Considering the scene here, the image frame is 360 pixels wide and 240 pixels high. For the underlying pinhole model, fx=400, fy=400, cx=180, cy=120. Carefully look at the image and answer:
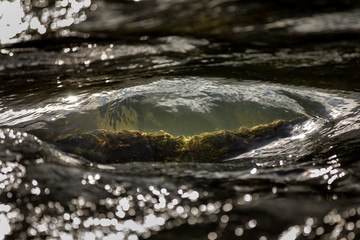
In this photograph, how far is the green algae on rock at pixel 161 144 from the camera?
2142mm

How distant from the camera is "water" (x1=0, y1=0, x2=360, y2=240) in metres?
1.64

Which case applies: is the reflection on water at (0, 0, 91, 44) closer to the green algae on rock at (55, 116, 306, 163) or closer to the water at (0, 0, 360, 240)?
the water at (0, 0, 360, 240)

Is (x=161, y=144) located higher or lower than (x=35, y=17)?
lower

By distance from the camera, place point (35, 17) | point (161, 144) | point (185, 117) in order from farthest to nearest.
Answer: point (35, 17) < point (185, 117) < point (161, 144)

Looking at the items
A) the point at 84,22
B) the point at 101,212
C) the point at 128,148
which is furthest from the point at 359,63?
the point at 84,22

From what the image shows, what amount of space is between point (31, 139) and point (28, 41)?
7.92 feet

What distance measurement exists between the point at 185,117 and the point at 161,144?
291mm

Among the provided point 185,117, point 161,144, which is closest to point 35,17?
point 185,117

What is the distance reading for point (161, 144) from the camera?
224 centimetres

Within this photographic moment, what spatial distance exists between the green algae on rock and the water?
62 millimetres

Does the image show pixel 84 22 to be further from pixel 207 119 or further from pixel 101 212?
pixel 101 212

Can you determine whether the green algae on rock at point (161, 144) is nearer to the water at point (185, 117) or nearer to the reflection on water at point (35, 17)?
the water at point (185, 117)

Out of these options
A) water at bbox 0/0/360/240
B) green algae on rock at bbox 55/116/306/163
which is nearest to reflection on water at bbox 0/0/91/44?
water at bbox 0/0/360/240

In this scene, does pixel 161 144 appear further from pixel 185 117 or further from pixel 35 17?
pixel 35 17
